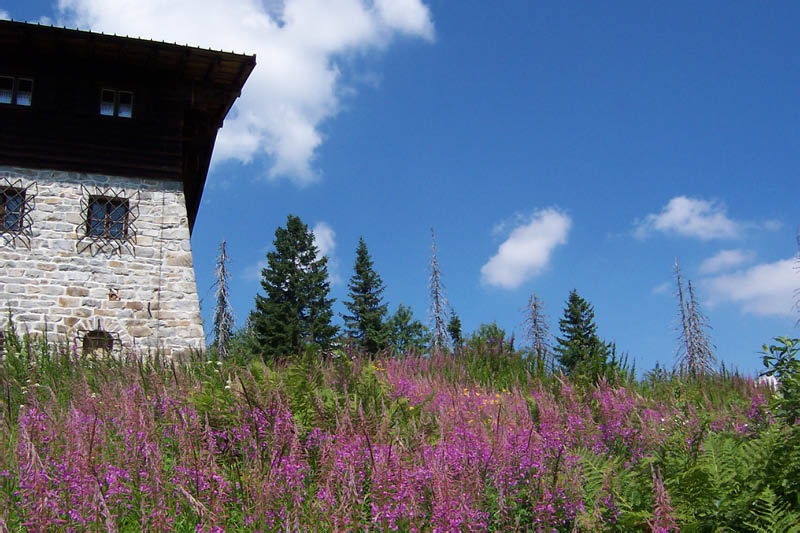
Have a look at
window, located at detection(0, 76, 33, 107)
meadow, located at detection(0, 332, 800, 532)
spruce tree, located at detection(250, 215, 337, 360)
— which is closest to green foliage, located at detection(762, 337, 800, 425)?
meadow, located at detection(0, 332, 800, 532)

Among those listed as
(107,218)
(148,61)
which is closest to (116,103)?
(148,61)

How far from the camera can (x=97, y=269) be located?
16016mm

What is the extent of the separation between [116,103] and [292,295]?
22909 millimetres

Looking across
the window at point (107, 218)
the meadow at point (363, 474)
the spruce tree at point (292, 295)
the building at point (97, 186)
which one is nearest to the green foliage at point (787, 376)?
the meadow at point (363, 474)

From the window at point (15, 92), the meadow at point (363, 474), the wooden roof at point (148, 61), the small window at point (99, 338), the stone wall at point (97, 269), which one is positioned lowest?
the meadow at point (363, 474)

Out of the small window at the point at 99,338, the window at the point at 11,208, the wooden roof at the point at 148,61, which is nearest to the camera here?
the small window at the point at 99,338

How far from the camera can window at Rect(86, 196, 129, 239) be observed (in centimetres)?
1645

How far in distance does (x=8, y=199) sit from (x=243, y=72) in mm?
6895

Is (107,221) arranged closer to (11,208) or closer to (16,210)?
(16,210)

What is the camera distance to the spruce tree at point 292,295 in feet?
123

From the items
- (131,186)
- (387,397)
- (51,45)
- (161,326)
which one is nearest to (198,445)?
(387,397)

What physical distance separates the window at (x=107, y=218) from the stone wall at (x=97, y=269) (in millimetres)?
153

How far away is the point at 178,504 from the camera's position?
340 cm

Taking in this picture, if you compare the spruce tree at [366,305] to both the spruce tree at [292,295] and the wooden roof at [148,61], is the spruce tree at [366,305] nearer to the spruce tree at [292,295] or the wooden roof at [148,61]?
the spruce tree at [292,295]
